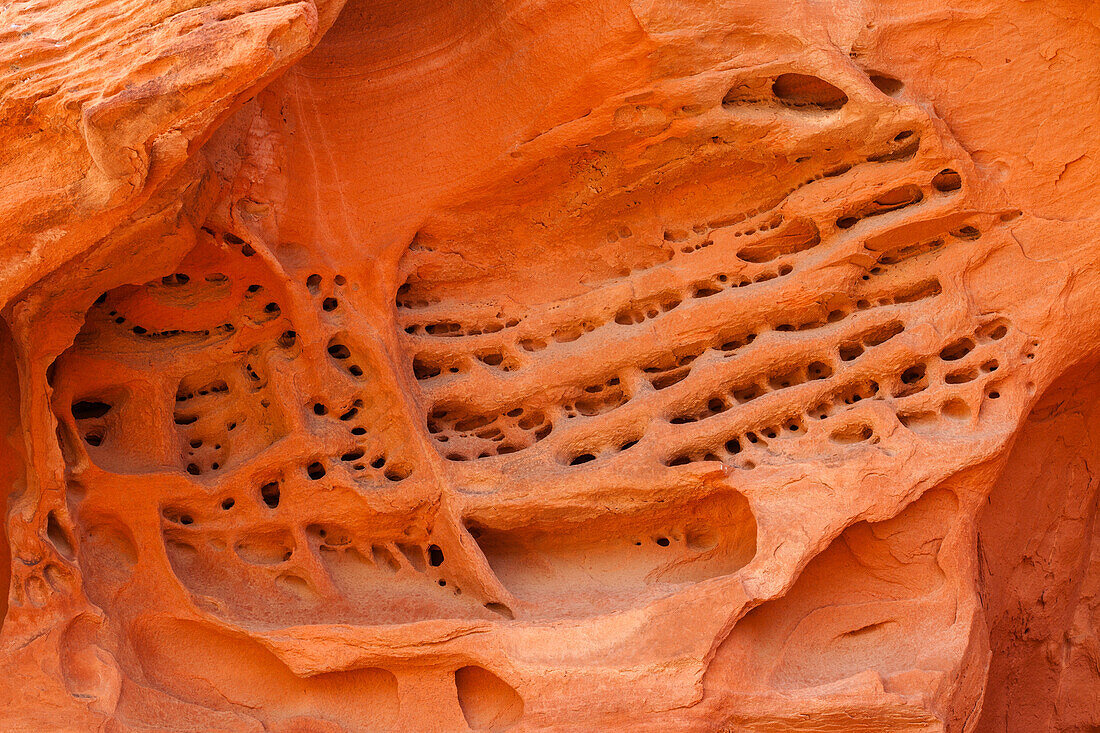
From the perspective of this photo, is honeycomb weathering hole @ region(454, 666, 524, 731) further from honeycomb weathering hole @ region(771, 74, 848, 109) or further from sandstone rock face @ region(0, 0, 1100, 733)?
honeycomb weathering hole @ region(771, 74, 848, 109)

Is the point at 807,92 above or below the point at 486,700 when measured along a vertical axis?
above

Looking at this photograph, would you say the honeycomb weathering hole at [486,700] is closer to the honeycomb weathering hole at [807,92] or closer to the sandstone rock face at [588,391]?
the sandstone rock face at [588,391]

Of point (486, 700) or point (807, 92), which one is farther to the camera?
point (807, 92)

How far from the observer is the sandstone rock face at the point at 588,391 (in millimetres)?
3223

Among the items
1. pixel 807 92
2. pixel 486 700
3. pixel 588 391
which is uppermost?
pixel 807 92

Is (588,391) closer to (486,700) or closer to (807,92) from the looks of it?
(486,700)

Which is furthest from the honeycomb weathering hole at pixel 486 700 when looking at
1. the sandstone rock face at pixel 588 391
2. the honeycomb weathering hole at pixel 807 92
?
the honeycomb weathering hole at pixel 807 92

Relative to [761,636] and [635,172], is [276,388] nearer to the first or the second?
[635,172]

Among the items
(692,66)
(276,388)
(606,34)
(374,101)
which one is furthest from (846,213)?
(276,388)

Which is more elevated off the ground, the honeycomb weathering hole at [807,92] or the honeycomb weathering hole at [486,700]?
the honeycomb weathering hole at [807,92]

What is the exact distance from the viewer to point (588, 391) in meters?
3.68

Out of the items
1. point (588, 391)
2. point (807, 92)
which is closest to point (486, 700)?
point (588, 391)

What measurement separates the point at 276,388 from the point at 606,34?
1548 millimetres

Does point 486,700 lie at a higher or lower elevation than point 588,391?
lower
